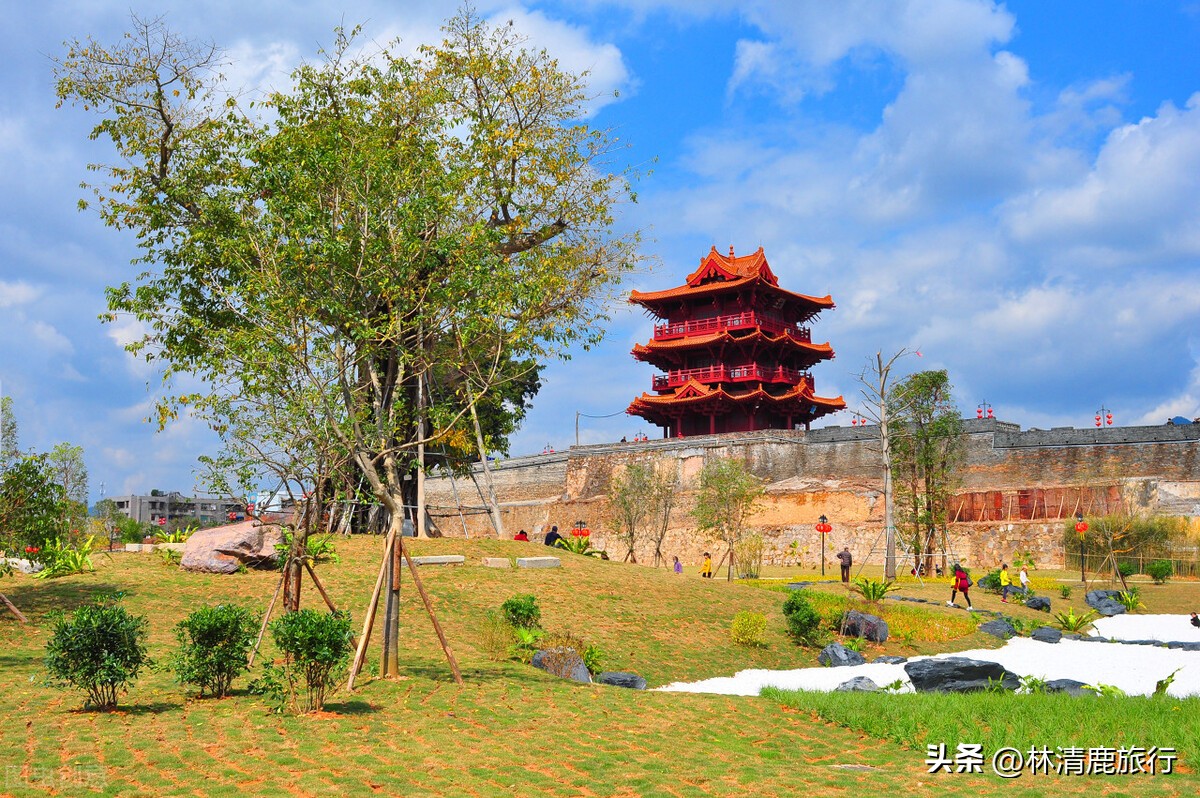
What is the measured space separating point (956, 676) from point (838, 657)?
214 inches

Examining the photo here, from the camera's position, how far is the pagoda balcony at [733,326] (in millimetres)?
52625

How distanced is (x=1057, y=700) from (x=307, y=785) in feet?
25.5

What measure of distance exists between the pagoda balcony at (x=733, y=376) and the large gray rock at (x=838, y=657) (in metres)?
33.3

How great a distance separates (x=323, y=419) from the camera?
14.7 metres

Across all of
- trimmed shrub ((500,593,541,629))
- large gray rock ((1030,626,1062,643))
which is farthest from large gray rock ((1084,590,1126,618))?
trimmed shrub ((500,593,541,629))

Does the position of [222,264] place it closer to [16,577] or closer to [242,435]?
[16,577]

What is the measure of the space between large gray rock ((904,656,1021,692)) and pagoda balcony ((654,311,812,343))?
39.5 metres

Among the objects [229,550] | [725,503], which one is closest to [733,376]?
[725,503]

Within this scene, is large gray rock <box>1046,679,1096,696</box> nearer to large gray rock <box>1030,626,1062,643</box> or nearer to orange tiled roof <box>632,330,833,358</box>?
large gray rock <box>1030,626,1062,643</box>

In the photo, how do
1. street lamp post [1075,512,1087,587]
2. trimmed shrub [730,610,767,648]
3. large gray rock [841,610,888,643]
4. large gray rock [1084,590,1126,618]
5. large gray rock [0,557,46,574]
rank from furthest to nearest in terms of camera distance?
street lamp post [1075,512,1087,587]
large gray rock [1084,590,1126,618]
large gray rock [0,557,46,574]
large gray rock [841,610,888,643]
trimmed shrub [730,610,767,648]

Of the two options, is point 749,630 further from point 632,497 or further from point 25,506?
point 632,497

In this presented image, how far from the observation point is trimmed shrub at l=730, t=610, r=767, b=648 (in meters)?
18.8

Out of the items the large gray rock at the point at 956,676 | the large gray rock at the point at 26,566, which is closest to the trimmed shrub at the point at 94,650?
the large gray rock at the point at 956,676

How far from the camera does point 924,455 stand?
37.3 meters
